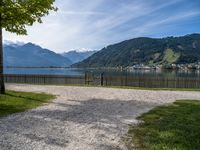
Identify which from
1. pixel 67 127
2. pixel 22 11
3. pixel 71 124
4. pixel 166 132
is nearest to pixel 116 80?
pixel 22 11

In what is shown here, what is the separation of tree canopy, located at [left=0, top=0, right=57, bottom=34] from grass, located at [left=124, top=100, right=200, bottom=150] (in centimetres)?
1116

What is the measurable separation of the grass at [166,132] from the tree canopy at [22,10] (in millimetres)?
11159

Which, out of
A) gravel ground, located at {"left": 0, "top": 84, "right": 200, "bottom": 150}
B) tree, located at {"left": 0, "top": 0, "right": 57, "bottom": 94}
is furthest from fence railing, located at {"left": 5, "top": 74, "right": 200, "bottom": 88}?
gravel ground, located at {"left": 0, "top": 84, "right": 200, "bottom": 150}

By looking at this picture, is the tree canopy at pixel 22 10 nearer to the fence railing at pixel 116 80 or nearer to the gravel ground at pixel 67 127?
the gravel ground at pixel 67 127

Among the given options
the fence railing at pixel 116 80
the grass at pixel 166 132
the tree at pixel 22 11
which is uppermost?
the tree at pixel 22 11

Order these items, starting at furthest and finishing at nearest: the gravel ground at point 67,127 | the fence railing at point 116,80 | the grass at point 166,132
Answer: the fence railing at point 116,80 < the grass at point 166,132 < the gravel ground at point 67,127

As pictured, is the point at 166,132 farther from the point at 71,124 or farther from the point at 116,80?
the point at 116,80

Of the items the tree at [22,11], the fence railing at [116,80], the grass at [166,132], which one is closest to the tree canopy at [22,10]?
the tree at [22,11]

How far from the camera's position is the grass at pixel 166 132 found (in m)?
9.77

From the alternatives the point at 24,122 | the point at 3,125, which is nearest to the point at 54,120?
the point at 24,122

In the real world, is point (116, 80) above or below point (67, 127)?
above

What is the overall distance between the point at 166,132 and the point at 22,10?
1418 cm

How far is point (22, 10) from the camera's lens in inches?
822

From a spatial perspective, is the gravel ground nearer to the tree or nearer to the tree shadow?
the tree shadow
